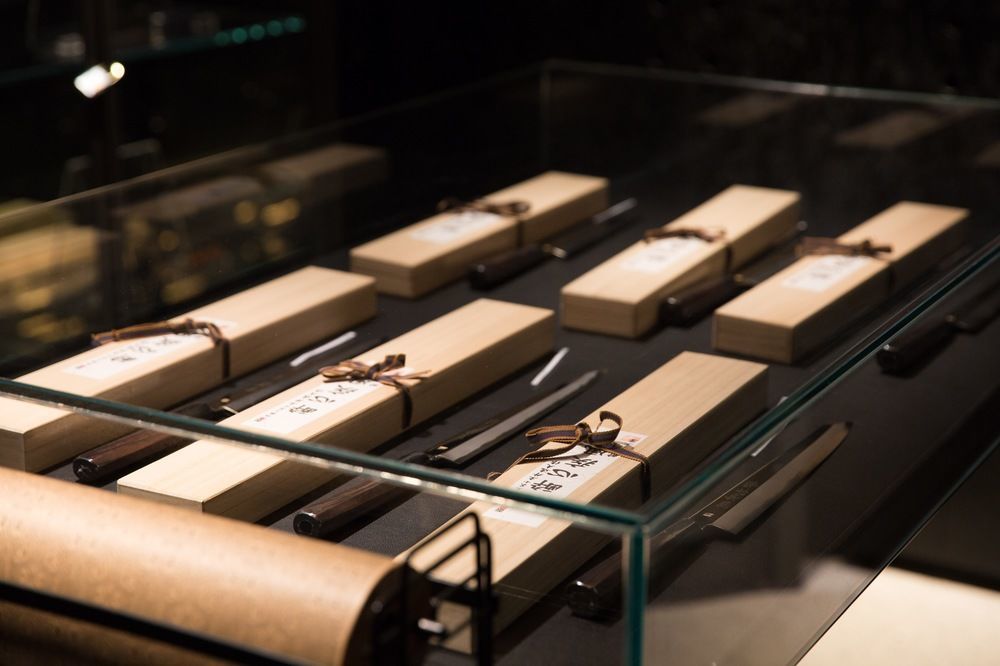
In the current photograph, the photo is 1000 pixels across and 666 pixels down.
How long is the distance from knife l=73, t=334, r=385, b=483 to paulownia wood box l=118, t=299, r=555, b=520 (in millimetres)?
11

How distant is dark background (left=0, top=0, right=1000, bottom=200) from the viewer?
82.1 inches

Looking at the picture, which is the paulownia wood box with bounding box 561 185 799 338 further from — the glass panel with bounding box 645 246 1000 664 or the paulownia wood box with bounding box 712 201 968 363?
the glass panel with bounding box 645 246 1000 664

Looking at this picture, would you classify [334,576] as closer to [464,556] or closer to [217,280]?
[464,556]

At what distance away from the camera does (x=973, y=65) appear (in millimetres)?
2062

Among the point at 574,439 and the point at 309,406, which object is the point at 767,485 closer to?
the point at 574,439

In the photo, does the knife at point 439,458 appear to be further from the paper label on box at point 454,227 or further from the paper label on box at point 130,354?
the paper label on box at point 454,227

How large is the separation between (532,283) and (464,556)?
0.55 metres

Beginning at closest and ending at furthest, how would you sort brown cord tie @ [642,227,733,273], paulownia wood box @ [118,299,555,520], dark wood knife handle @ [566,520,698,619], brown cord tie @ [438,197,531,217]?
dark wood knife handle @ [566,520,698,619], paulownia wood box @ [118,299,555,520], brown cord tie @ [642,227,733,273], brown cord tie @ [438,197,531,217]

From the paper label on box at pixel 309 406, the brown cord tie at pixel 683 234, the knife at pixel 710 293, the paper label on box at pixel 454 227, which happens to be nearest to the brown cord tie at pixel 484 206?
the paper label on box at pixel 454 227

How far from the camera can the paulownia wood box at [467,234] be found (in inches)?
50.8

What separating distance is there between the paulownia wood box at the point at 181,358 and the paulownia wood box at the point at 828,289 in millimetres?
312

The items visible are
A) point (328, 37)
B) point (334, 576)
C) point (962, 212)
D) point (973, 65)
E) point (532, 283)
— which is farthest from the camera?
point (328, 37)

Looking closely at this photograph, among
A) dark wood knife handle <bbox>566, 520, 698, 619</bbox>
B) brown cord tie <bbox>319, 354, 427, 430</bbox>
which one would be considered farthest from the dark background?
dark wood knife handle <bbox>566, 520, 698, 619</bbox>

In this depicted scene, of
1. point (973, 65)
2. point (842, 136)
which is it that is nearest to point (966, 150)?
point (842, 136)
